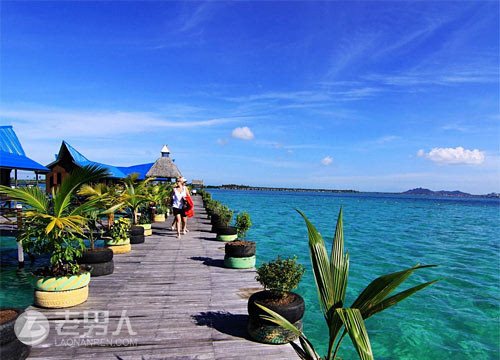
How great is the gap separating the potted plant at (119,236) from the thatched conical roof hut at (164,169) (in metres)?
21.7

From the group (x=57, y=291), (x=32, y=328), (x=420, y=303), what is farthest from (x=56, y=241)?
(x=420, y=303)

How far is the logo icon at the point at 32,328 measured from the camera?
12.8ft

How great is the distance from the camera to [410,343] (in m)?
7.37

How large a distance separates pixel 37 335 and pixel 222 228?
7.24 m

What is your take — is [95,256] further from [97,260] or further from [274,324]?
[274,324]

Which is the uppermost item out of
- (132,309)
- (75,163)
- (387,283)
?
(75,163)

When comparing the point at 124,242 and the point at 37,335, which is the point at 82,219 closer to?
the point at 37,335

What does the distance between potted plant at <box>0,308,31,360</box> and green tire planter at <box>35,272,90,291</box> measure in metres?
1.37

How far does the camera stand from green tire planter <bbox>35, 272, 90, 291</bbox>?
4926 mm

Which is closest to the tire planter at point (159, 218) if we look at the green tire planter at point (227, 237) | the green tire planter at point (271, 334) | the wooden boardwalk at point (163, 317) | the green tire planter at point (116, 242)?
the green tire planter at point (227, 237)

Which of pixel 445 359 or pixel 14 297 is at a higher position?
pixel 14 297

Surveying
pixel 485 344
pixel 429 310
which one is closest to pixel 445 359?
pixel 485 344

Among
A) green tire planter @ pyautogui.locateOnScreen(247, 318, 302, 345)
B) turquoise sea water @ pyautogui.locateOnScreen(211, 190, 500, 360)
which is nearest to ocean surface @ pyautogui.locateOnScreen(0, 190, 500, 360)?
turquoise sea water @ pyautogui.locateOnScreen(211, 190, 500, 360)

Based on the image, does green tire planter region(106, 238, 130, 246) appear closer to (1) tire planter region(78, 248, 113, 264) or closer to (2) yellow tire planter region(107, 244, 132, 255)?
(2) yellow tire planter region(107, 244, 132, 255)
